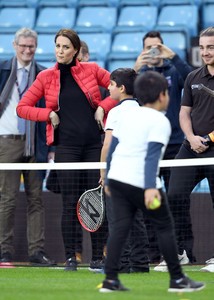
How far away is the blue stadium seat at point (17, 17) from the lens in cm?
1545

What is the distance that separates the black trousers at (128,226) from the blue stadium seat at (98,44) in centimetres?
690

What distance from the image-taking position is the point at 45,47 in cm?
1479

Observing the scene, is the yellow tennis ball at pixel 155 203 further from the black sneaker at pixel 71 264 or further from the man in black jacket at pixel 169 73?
the man in black jacket at pixel 169 73

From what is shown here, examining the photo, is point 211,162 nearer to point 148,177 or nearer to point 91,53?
point 148,177

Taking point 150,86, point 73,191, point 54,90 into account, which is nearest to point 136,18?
point 54,90

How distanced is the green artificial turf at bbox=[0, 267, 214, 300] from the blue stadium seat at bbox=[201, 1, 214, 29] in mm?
5293

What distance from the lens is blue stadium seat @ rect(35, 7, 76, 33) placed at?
1523 centimetres

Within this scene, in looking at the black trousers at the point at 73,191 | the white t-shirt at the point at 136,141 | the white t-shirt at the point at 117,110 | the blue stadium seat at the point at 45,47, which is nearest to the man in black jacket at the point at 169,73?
the black trousers at the point at 73,191

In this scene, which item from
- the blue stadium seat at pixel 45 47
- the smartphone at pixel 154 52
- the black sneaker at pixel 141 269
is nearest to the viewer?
the black sneaker at pixel 141 269

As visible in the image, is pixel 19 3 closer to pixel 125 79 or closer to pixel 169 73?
pixel 169 73

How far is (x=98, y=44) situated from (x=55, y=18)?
3.89ft

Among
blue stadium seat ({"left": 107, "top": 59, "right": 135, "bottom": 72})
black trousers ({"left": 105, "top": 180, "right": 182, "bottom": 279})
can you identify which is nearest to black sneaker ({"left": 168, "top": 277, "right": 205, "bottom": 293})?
black trousers ({"left": 105, "top": 180, "right": 182, "bottom": 279})

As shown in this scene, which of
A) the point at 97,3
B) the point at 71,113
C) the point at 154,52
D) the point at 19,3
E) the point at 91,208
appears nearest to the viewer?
the point at 91,208

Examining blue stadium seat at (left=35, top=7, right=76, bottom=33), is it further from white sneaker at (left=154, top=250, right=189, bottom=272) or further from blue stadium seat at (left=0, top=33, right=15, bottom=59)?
white sneaker at (left=154, top=250, right=189, bottom=272)
